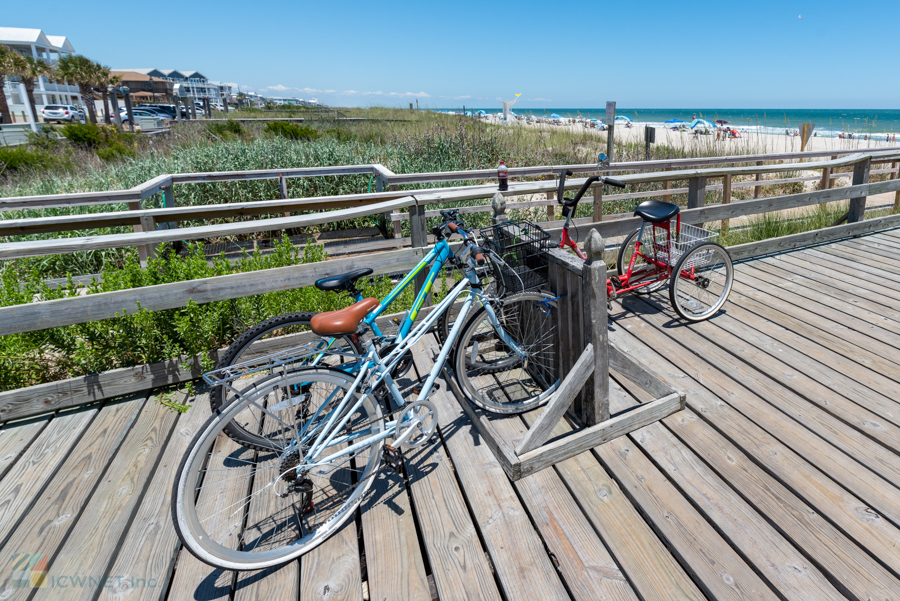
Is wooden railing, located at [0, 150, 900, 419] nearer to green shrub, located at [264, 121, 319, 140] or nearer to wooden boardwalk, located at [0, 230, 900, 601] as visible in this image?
wooden boardwalk, located at [0, 230, 900, 601]

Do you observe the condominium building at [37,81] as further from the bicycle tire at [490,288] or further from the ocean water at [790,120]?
the bicycle tire at [490,288]

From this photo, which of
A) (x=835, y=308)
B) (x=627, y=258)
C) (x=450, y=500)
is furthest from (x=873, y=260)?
(x=450, y=500)

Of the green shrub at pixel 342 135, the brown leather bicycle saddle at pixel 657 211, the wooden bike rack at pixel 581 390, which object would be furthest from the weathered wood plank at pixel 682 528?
the green shrub at pixel 342 135

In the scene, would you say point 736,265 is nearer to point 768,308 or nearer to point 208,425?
point 768,308

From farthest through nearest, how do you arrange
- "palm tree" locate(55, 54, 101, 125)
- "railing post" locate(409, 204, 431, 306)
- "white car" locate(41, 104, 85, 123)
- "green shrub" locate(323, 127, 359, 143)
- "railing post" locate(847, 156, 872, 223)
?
"white car" locate(41, 104, 85, 123) → "palm tree" locate(55, 54, 101, 125) → "green shrub" locate(323, 127, 359, 143) → "railing post" locate(847, 156, 872, 223) → "railing post" locate(409, 204, 431, 306)

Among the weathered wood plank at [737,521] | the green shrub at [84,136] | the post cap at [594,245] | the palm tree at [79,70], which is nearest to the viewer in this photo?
the weathered wood plank at [737,521]

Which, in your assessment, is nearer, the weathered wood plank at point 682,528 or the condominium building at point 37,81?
the weathered wood plank at point 682,528

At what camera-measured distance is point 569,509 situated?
6.37 feet

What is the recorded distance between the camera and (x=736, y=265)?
4668 millimetres

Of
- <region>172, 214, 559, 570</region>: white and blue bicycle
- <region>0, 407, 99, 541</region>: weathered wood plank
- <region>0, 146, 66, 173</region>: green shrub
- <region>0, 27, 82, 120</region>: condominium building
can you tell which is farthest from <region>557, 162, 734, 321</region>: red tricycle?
<region>0, 27, 82, 120</region>: condominium building

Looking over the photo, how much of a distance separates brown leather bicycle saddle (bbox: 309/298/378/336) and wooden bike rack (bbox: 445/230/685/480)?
0.91 m

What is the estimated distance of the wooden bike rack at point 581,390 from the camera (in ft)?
7.09

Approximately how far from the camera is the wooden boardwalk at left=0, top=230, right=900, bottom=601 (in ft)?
5.41

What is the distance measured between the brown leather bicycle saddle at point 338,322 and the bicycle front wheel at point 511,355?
714mm
